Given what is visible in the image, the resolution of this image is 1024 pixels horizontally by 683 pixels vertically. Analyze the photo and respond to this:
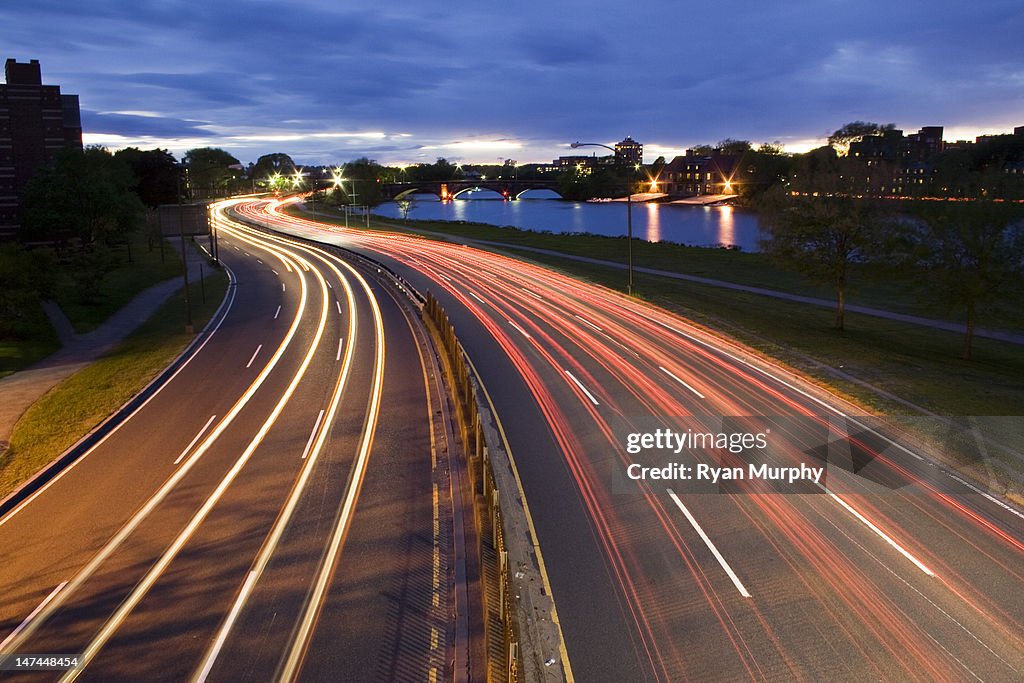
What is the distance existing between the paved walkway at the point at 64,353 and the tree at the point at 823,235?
116 ft

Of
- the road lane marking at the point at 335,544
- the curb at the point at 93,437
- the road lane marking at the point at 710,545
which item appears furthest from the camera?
the curb at the point at 93,437

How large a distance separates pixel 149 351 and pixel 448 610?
81.7ft

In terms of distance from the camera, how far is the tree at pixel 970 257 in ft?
105

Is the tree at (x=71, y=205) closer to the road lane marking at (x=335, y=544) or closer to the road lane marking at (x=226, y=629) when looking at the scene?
the road lane marking at (x=335, y=544)

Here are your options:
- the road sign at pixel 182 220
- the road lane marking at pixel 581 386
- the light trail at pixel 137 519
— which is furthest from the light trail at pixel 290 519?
the road sign at pixel 182 220

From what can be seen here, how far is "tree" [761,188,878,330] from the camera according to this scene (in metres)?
36.2

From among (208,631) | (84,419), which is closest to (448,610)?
(208,631)

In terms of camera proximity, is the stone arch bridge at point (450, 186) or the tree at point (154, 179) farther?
the stone arch bridge at point (450, 186)

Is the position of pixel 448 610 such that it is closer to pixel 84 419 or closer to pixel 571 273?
pixel 84 419

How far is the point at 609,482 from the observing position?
16.3 m

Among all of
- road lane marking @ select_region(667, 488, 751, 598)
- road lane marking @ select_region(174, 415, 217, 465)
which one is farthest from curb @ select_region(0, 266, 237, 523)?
road lane marking @ select_region(667, 488, 751, 598)

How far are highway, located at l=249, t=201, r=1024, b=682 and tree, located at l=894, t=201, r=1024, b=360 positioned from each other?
1435 cm

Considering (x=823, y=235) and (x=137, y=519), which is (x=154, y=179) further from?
(x=137, y=519)

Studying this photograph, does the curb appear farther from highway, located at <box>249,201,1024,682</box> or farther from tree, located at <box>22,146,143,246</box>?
tree, located at <box>22,146,143,246</box>
